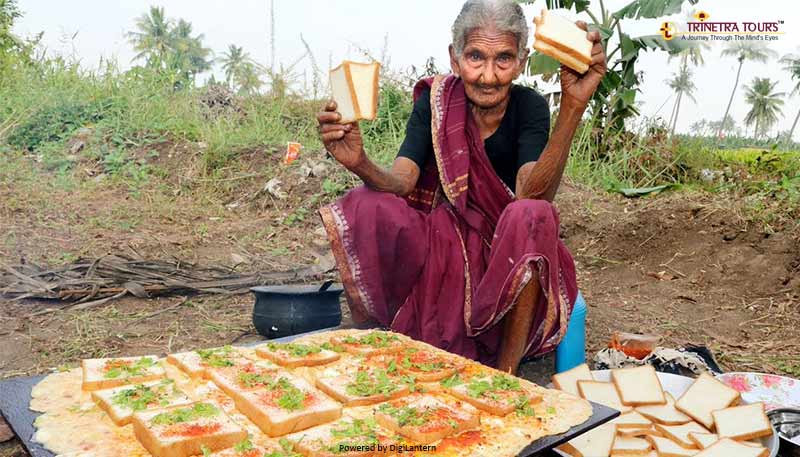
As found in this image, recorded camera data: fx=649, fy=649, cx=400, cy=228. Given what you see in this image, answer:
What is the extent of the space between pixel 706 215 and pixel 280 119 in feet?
16.7

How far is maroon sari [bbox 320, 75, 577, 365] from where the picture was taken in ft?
7.73

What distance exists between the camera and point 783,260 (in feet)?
14.9

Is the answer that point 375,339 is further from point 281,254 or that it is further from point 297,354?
point 281,254

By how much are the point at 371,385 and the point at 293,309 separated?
1.10m

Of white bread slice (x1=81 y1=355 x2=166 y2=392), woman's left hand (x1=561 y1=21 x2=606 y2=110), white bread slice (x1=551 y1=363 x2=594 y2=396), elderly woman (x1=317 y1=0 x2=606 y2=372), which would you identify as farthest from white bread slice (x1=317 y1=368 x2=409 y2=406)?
woman's left hand (x1=561 y1=21 x2=606 y2=110)

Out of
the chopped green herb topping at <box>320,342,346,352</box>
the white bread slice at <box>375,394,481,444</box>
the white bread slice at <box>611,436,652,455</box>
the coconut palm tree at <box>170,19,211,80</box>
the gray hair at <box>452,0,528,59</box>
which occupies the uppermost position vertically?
the coconut palm tree at <box>170,19,211,80</box>

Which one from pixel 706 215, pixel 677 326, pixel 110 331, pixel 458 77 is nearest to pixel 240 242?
pixel 110 331

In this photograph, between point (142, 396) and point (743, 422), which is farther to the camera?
point (743, 422)

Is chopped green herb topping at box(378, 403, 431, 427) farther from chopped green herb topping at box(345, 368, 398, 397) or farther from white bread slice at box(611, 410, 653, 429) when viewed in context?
white bread slice at box(611, 410, 653, 429)

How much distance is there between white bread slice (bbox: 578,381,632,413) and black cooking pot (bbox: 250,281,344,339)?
1180 mm

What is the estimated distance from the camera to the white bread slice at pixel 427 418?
1562 mm

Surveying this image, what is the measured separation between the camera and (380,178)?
2.63 meters

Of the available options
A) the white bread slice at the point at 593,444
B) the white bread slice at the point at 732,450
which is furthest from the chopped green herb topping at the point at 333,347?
the white bread slice at the point at 732,450

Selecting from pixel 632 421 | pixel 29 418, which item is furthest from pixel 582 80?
pixel 29 418
